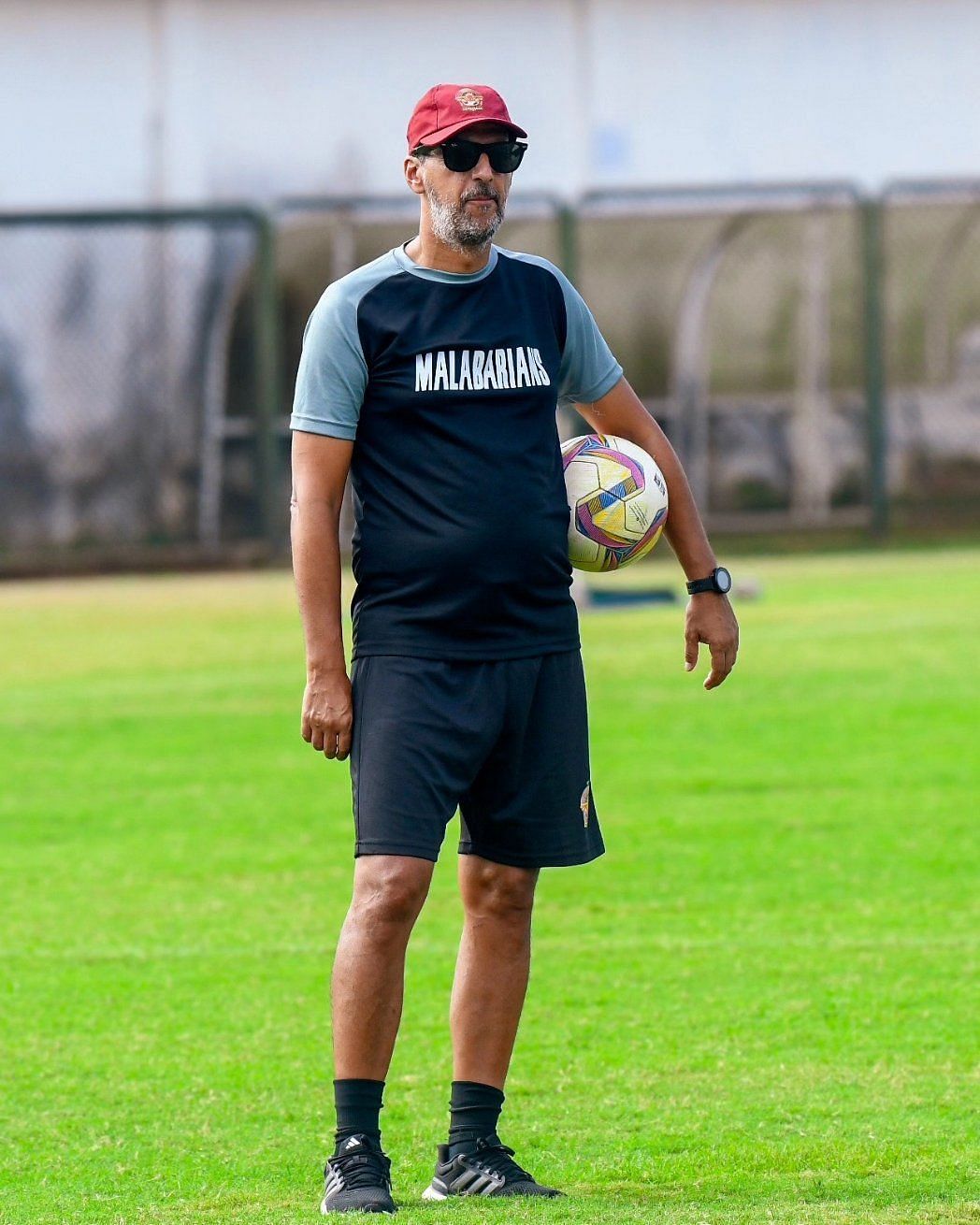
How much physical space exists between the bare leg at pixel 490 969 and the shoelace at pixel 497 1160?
0.15 metres

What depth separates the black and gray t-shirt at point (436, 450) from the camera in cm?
441

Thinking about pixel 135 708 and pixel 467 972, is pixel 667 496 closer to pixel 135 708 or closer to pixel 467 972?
pixel 467 972

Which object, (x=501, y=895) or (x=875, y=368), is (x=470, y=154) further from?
(x=875, y=368)

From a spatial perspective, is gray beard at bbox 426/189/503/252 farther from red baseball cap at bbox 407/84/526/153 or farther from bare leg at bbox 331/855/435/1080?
bare leg at bbox 331/855/435/1080

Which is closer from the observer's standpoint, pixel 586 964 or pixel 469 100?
pixel 469 100

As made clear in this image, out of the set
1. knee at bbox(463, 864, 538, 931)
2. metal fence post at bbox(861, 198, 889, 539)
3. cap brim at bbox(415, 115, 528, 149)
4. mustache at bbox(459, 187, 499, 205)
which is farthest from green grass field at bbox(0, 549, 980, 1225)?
metal fence post at bbox(861, 198, 889, 539)

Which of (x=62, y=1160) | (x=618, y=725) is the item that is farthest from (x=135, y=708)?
(x=62, y=1160)

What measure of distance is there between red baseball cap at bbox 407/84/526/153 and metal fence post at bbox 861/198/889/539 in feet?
56.2

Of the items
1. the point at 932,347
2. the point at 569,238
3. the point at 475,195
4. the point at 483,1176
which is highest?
the point at 569,238

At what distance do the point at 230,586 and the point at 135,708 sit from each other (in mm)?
6915

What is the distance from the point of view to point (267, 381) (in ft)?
66.8

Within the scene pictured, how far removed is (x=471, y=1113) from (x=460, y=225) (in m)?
1.84

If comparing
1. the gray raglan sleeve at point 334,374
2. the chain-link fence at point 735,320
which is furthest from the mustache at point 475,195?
the chain-link fence at point 735,320

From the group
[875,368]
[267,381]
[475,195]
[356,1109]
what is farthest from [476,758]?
[875,368]
